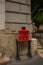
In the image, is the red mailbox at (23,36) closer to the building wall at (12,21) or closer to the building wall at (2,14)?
the building wall at (12,21)

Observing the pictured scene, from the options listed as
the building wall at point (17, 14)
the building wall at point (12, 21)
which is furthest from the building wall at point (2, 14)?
the building wall at point (17, 14)

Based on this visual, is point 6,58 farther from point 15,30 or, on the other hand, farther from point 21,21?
point 21,21

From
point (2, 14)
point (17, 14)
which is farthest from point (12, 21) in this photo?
point (2, 14)

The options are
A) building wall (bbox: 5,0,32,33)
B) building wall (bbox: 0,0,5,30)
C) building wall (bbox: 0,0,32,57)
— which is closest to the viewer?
building wall (bbox: 0,0,32,57)

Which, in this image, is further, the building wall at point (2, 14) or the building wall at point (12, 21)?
the building wall at point (2, 14)

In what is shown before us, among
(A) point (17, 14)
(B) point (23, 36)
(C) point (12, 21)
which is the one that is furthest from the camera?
(A) point (17, 14)

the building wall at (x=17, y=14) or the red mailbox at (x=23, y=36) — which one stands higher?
the building wall at (x=17, y=14)

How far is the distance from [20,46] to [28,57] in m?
0.56

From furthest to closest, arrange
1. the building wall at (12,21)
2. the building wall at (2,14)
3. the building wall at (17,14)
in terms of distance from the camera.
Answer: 1. the building wall at (17,14)
2. the building wall at (2,14)
3. the building wall at (12,21)

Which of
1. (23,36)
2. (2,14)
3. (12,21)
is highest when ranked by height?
(2,14)

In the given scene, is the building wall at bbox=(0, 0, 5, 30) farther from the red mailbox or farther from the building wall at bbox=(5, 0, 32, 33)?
the red mailbox

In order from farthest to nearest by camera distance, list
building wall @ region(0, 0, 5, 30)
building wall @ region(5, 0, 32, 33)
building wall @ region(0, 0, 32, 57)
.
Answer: building wall @ region(5, 0, 32, 33) < building wall @ region(0, 0, 5, 30) < building wall @ region(0, 0, 32, 57)

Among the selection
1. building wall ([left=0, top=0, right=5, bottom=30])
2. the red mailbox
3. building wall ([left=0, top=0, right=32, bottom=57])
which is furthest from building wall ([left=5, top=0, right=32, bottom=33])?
the red mailbox

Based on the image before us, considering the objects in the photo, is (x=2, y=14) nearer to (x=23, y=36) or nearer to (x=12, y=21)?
(x=12, y=21)
